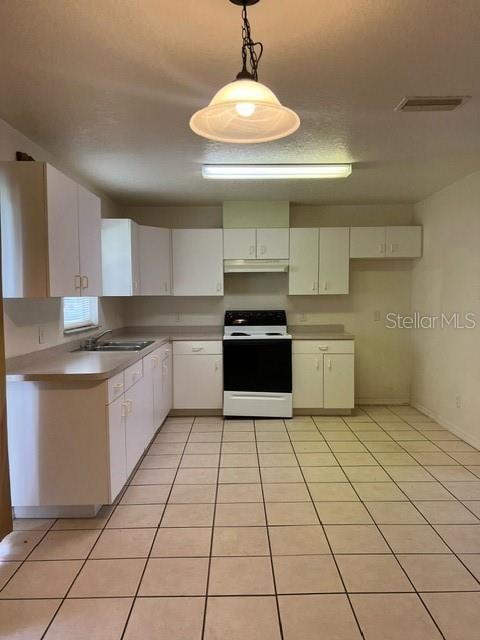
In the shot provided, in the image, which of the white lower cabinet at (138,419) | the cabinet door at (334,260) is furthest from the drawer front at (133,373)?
the cabinet door at (334,260)

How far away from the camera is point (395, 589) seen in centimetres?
181

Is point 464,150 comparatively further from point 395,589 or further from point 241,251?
point 395,589

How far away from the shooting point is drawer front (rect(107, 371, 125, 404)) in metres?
2.41

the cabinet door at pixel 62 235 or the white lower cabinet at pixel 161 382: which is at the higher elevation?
the cabinet door at pixel 62 235

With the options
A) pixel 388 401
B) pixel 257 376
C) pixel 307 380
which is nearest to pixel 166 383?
pixel 257 376

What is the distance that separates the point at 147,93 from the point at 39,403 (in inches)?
69.2

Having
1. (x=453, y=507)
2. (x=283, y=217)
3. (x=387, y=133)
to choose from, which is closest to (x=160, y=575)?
(x=453, y=507)

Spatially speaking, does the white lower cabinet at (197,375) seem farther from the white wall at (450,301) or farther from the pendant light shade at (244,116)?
the pendant light shade at (244,116)

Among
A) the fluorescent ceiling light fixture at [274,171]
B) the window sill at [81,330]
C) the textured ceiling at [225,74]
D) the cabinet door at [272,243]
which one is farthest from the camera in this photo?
the cabinet door at [272,243]

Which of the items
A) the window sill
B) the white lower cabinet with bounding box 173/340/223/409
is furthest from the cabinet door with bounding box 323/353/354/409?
the window sill

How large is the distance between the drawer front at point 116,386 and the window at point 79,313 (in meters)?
0.91

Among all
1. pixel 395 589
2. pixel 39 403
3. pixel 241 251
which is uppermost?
pixel 241 251

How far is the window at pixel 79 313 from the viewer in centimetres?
329

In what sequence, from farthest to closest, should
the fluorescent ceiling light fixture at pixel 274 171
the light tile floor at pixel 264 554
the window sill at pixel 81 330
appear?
the window sill at pixel 81 330, the fluorescent ceiling light fixture at pixel 274 171, the light tile floor at pixel 264 554
